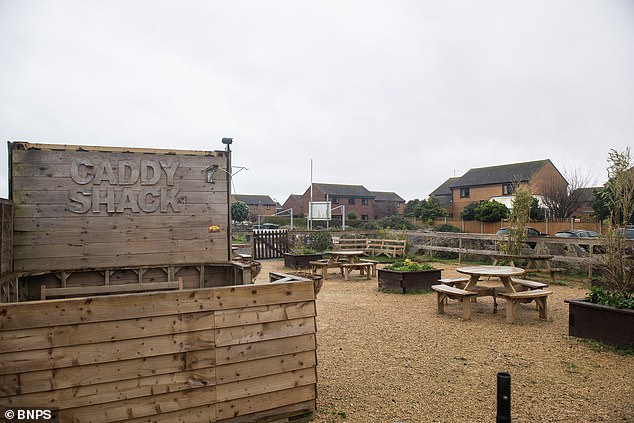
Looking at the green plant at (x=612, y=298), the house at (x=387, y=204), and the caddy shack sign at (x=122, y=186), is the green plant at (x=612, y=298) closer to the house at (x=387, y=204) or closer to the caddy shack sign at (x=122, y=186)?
the caddy shack sign at (x=122, y=186)

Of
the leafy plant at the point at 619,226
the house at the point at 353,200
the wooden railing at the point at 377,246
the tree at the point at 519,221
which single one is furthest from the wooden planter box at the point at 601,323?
the house at the point at 353,200

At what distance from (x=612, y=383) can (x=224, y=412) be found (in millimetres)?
4392

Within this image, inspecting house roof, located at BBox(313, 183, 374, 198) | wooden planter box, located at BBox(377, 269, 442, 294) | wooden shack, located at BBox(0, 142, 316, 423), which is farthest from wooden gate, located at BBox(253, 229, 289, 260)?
house roof, located at BBox(313, 183, 374, 198)

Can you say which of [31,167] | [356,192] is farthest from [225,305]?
[356,192]

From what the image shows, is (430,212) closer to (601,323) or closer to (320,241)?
(320,241)

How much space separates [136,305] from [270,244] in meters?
17.1

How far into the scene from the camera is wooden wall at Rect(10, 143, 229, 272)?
17.7 ft

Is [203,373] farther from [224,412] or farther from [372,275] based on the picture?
[372,275]

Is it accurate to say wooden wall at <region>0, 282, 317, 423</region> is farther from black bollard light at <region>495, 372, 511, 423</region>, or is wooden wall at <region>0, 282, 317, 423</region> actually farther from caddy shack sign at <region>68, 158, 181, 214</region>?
caddy shack sign at <region>68, 158, 181, 214</region>

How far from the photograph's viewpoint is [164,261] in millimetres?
6055

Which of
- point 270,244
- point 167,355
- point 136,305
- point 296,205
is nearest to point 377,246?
point 270,244

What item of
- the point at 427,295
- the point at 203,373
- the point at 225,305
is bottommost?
the point at 427,295

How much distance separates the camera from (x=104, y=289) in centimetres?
566

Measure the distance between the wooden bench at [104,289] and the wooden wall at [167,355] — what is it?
8.59ft
